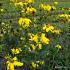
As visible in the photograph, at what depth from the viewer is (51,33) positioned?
3178 mm

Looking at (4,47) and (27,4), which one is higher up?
(27,4)

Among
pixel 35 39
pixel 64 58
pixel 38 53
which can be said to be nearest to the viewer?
pixel 35 39

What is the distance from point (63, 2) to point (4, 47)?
3.12 m

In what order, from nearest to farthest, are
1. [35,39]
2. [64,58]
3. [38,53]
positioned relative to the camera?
1. [35,39]
2. [38,53]
3. [64,58]

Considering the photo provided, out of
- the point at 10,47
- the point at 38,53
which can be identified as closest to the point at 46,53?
the point at 38,53

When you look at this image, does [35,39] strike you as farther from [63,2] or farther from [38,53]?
[63,2]

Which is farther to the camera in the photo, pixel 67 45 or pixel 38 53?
pixel 67 45

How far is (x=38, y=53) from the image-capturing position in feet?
10.0

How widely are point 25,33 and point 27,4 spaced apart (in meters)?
0.26

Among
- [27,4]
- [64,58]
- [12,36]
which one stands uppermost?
[27,4]

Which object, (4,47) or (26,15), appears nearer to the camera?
(4,47)

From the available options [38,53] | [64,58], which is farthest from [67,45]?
[38,53]

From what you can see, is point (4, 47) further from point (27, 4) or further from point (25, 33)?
point (27, 4)

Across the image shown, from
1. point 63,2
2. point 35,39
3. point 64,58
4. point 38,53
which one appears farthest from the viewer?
point 63,2
